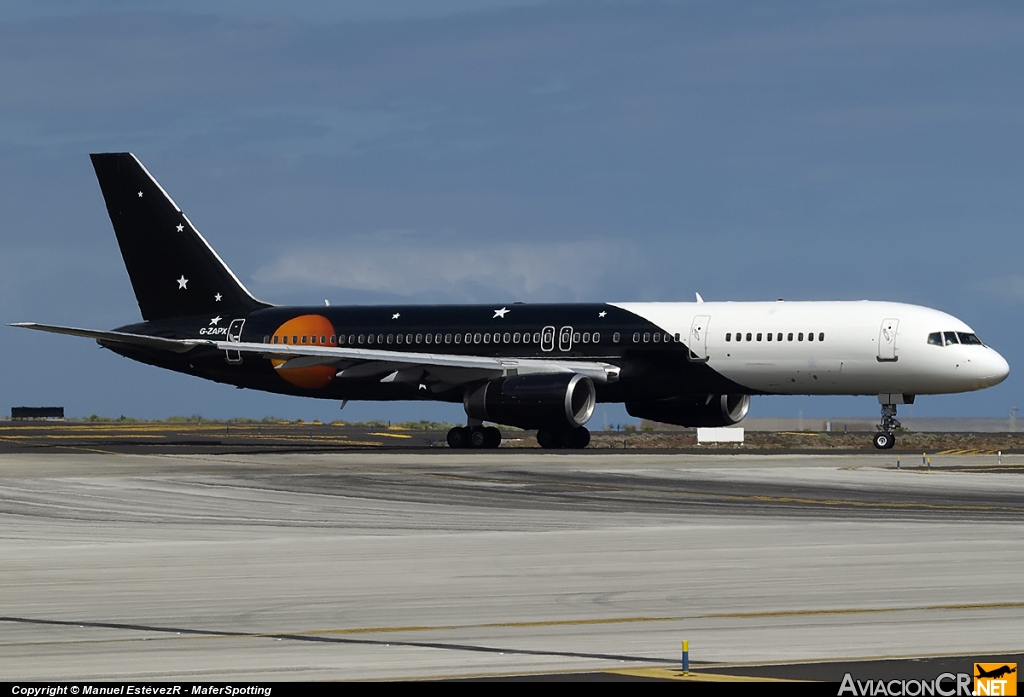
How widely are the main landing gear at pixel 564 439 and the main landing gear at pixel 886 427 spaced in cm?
957

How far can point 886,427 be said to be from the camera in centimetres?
4944

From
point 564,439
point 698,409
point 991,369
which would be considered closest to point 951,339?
point 991,369

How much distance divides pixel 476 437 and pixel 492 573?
117ft

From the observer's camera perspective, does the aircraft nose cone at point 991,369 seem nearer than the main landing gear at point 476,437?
Yes

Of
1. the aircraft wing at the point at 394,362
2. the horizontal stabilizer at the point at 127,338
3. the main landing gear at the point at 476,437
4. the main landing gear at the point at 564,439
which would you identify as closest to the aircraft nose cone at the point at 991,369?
the aircraft wing at the point at 394,362

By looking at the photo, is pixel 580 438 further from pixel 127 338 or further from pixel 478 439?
pixel 127 338

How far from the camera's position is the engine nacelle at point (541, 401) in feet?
159

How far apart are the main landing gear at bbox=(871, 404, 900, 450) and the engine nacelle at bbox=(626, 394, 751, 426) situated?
472cm

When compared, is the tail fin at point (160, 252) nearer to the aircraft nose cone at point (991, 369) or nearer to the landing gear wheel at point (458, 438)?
the landing gear wheel at point (458, 438)

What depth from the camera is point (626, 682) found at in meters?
10.5

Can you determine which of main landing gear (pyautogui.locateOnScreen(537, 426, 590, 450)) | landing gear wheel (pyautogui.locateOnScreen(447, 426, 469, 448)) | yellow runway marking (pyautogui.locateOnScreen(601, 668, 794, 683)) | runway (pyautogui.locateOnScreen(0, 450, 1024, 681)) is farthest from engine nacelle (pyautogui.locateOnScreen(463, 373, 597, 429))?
yellow runway marking (pyautogui.locateOnScreen(601, 668, 794, 683))

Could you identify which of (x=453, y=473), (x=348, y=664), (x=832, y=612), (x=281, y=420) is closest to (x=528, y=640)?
(x=348, y=664)

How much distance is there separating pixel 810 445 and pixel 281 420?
173ft

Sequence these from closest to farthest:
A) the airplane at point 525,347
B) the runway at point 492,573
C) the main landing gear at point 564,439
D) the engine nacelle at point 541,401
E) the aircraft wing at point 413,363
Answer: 1. the runway at point 492,573
2. the airplane at point 525,347
3. the engine nacelle at point 541,401
4. the aircraft wing at point 413,363
5. the main landing gear at point 564,439
